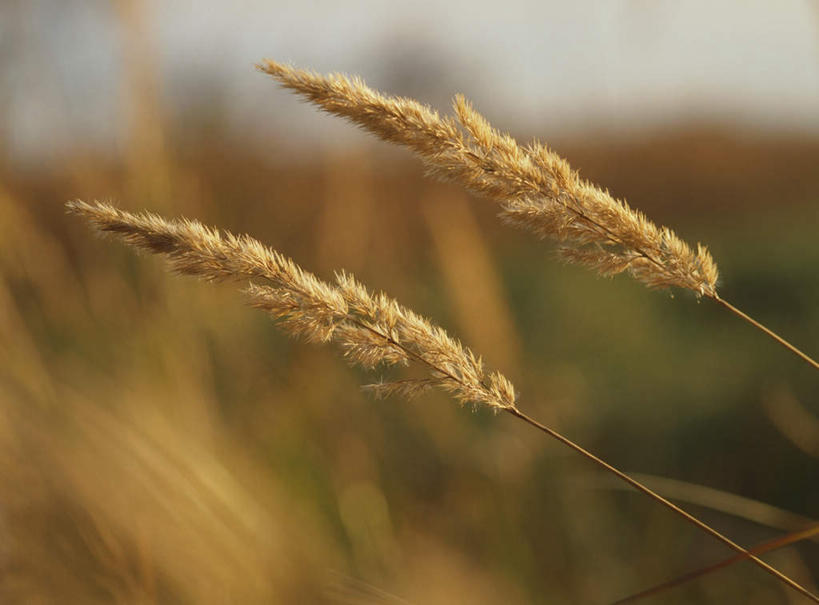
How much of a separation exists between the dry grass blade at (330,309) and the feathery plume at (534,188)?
0.07 m

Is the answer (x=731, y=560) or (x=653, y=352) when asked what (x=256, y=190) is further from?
(x=653, y=352)

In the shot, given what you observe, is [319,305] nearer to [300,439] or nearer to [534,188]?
[534,188]

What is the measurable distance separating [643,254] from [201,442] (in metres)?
0.47

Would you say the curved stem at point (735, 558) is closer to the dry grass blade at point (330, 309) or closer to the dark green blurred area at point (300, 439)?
the dry grass blade at point (330, 309)

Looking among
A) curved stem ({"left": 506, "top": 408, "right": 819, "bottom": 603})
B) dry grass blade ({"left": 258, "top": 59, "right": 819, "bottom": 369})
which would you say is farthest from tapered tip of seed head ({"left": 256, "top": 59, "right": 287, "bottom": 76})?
curved stem ({"left": 506, "top": 408, "right": 819, "bottom": 603})

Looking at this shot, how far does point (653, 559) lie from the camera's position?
965 millimetres

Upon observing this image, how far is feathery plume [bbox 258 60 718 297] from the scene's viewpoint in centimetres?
37

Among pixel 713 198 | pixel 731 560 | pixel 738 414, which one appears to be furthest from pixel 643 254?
pixel 713 198

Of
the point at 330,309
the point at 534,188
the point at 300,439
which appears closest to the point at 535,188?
the point at 534,188

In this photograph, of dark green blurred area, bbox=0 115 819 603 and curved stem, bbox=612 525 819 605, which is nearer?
curved stem, bbox=612 525 819 605

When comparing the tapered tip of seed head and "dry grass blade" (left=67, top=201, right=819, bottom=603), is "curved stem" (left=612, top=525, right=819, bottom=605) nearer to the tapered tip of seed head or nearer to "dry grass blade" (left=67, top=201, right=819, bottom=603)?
"dry grass blade" (left=67, top=201, right=819, bottom=603)

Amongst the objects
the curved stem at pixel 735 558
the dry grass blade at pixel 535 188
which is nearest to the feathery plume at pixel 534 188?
the dry grass blade at pixel 535 188

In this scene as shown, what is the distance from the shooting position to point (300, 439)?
0.90 metres

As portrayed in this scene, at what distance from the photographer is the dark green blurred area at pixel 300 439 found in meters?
0.65
